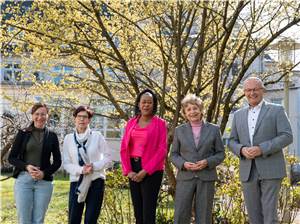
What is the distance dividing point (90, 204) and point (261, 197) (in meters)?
1.88

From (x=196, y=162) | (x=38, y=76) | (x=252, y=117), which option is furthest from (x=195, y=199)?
(x=38, y=76)

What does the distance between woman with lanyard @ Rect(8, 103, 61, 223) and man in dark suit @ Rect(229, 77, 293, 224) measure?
82.0 inches

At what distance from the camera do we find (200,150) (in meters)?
5.16

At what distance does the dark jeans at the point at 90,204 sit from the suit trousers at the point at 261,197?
5.34 feet

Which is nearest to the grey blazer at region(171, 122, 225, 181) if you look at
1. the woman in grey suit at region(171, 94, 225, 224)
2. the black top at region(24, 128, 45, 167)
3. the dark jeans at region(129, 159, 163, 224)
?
the woman in grey suit at region(171, 94, 225, 224)

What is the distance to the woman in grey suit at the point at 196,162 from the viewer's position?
5.13 meters

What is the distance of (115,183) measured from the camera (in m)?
6.95

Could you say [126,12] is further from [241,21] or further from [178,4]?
[241,21]

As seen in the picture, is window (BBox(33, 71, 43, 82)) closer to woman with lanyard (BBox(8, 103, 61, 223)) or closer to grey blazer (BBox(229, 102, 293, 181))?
woman with lanyard (BBox(8, 103, 61, 223))

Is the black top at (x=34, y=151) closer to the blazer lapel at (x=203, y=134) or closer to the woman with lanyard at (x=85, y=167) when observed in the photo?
the woman with lanyard at (x=85, y=167)

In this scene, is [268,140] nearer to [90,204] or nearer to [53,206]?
[90,204]

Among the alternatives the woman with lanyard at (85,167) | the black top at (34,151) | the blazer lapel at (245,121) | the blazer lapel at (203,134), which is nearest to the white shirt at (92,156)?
the woman with lanyard at (85,167)

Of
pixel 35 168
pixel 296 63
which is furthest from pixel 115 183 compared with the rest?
pixel 296 63

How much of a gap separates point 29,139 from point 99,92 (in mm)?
3128
